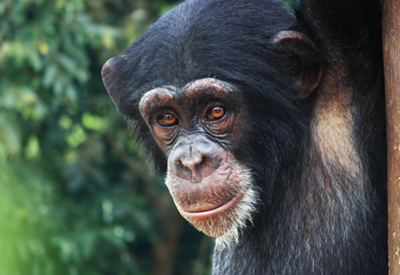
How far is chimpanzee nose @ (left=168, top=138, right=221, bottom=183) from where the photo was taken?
8.84 ft

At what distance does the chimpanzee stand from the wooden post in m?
0.26

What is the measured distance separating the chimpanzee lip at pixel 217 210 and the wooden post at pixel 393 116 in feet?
2.77

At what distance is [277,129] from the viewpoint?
2.84 metres

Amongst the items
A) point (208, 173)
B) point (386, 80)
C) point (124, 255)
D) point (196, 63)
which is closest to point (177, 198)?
point (208, 173)

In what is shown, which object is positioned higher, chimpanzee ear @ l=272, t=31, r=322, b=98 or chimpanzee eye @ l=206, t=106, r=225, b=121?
chimpanzee ear @ l=272, t=31, r=322, b=98

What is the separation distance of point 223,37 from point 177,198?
35.9 inches

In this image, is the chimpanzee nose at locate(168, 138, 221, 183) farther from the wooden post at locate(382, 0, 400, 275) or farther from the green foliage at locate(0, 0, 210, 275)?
the green foliage at locate(0, 0, 210, 275)

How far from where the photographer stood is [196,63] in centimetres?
285

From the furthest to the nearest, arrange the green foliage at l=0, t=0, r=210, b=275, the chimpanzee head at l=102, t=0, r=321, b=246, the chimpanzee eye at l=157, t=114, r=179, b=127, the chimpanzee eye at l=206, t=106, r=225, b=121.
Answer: the green foliage at l=0, t=0, r=210, b=275 → the chimpanzee eye at l=157, t=114, r=179, b=127 → the chimpanzee eye at l=206, t=106, r=225, b=121 → the chimpanzee head at l=102, t=0, r=321, b=246

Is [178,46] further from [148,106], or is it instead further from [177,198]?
[177,198]

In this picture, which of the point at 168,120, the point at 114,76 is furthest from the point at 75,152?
the point at 168,120

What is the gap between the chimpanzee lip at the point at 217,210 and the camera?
9.07 ft

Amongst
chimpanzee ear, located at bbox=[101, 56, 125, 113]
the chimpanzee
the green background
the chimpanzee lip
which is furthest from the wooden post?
the green background

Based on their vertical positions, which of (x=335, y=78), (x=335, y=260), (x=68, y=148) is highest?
(x=335, y=78)
